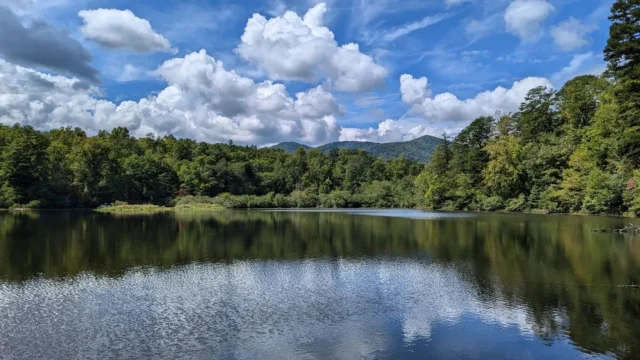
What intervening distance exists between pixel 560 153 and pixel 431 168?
29.3 meters

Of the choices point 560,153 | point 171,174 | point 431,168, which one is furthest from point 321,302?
point 171,174

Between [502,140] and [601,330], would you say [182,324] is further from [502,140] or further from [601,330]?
[502,140]

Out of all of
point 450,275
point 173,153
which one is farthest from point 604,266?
point 173,153

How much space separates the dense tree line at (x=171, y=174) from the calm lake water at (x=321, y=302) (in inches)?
2545

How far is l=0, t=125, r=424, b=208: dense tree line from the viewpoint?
3250 inches

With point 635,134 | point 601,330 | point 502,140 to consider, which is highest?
point 502,140

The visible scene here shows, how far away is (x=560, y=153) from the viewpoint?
6712cm

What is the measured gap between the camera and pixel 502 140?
76625mm

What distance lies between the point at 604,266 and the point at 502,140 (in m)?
60.3

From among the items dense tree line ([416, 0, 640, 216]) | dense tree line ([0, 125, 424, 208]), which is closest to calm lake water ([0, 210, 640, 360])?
dense tree line ([416, 0, 640, 216])

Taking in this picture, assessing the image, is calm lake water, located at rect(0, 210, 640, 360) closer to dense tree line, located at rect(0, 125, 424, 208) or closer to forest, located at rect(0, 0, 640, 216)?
forest, located at rect(0, 0, 640, 216)

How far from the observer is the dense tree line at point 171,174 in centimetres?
8256

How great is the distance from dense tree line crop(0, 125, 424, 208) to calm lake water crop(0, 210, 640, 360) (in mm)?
64647

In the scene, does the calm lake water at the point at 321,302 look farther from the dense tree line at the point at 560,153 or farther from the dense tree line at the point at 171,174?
the dense tree line at the point at 171,174
